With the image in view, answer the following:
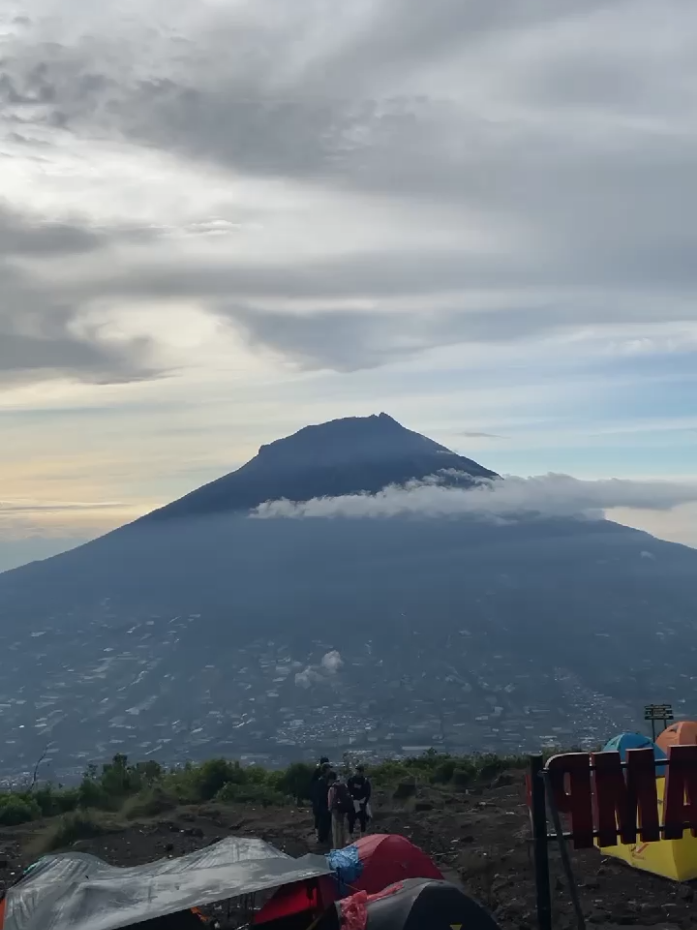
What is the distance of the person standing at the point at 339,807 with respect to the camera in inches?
684

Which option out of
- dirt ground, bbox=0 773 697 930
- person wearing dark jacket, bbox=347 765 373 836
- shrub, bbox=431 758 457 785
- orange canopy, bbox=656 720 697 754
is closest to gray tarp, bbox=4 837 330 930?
dirt ground, bbox=0 773 697 930

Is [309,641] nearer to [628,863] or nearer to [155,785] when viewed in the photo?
[155,785]

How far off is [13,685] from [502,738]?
226 feet

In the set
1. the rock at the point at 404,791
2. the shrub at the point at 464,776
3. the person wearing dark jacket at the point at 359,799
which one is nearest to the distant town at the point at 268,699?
the shrub at the point at 464,776

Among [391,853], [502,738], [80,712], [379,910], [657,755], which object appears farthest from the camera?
[80,712]

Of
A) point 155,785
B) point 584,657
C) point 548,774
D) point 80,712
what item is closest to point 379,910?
point 548,774

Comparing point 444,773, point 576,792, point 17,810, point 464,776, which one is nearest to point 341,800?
point 576,792

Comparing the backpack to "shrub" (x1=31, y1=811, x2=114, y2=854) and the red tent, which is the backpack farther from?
"shrub" (x1=31, y1=811, x2=114, y2=854)

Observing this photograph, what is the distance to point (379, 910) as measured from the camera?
35.9 feet

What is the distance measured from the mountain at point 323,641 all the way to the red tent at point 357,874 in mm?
73033

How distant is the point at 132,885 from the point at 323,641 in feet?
441

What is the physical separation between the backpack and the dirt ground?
1071mm

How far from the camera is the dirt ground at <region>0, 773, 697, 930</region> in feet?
46.0

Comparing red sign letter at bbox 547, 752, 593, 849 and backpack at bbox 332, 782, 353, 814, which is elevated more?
red sign letter at bbox 547, 752, 593, 849
